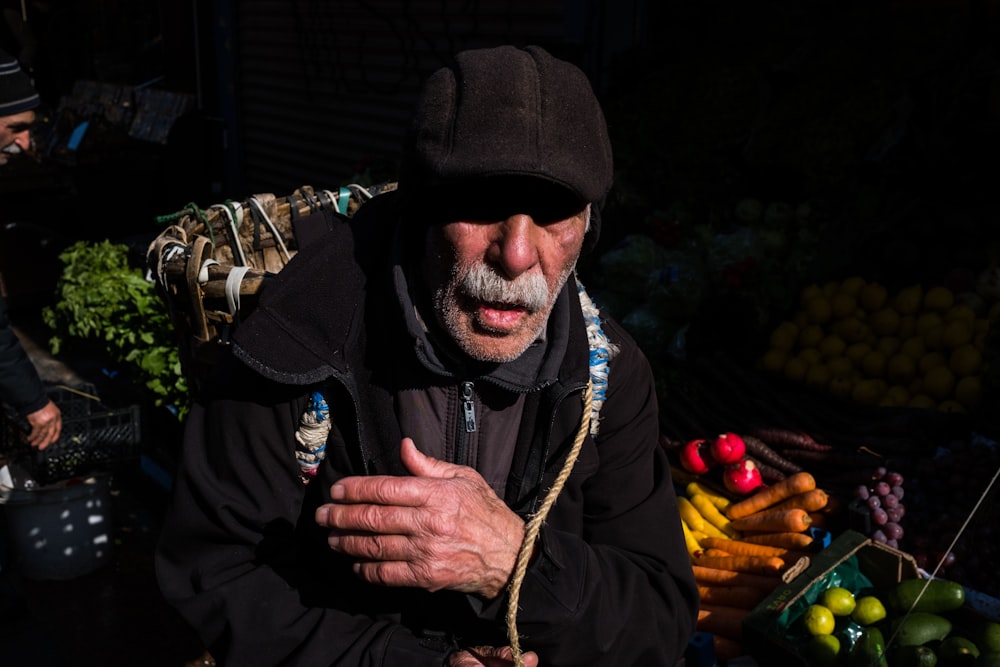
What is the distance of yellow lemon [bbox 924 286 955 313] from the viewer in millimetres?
5129

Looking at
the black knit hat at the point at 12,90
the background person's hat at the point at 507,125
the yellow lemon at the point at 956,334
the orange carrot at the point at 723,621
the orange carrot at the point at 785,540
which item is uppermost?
the background person's hat at the point at 507,125

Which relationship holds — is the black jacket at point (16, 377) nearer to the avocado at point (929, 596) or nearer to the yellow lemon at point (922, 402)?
the avocado at point (929, 596)

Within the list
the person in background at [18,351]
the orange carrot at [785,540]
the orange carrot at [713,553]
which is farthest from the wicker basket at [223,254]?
the orange carrot at [785,540]

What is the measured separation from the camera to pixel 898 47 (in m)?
6.23

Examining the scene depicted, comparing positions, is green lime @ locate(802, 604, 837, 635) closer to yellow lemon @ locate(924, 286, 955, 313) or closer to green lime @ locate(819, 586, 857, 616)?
green lime @ locate(819, 586, 857, 616)

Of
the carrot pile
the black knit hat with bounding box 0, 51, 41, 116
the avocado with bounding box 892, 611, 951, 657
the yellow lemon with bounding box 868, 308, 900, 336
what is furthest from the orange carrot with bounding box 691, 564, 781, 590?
the black knit hat with bounding box 0, 51, 41, 116

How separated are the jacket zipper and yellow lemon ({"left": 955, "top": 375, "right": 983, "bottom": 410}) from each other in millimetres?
3812

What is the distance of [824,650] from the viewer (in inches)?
129

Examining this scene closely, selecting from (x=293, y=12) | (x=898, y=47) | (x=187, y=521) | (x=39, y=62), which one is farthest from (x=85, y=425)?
(x=39, y=62)

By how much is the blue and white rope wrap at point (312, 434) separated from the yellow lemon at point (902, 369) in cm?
415

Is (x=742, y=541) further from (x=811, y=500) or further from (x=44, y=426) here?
(x=44, y=426)

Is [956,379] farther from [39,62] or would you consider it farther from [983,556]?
[39,62]

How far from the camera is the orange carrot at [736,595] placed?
154 inches

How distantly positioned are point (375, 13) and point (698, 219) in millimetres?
4534
